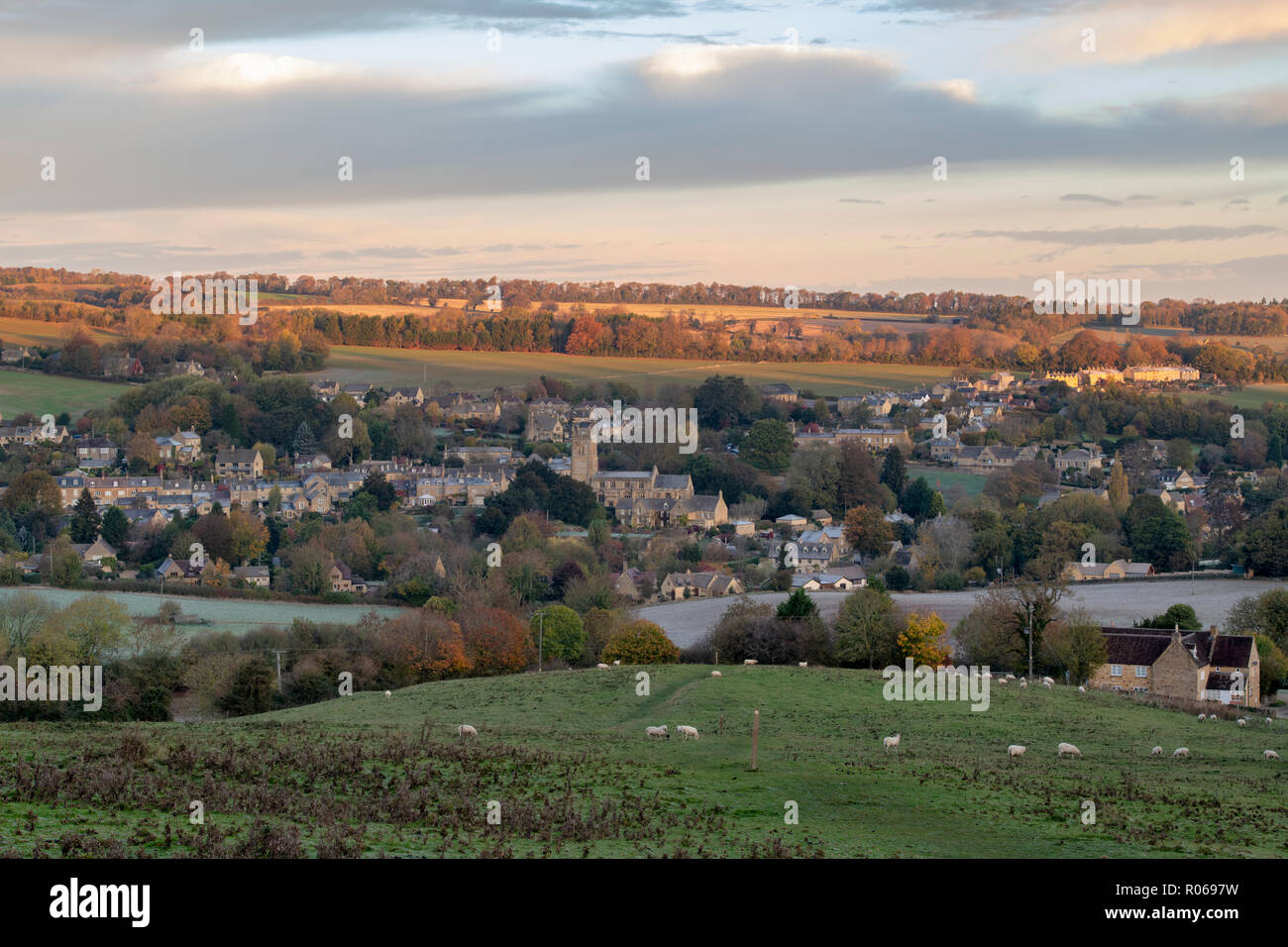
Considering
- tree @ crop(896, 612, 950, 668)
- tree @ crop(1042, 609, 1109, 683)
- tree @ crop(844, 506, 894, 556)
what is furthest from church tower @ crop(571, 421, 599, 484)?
tree @ crop(1042, 609, 1109, 683)

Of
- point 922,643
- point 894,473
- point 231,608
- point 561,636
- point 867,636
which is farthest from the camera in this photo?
point 894,473

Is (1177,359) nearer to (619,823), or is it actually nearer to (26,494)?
(26,494)

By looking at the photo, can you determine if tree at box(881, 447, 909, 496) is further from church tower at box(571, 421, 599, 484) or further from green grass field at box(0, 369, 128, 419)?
green grass field at box(0, 369, 128, 419)

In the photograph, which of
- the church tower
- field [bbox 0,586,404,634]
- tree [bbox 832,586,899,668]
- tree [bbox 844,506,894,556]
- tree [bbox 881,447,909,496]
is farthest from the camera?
the church tower

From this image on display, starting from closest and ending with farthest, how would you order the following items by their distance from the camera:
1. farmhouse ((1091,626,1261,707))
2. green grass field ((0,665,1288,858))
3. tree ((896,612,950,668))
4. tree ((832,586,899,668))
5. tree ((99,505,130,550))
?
green grass field ((0,665,1288,858)) < farmhouse ((1091,626,1261,707)) < tree ((896,612,950,668)) < tree ((832,586,899,668)) < tree ((99,505,130,550))

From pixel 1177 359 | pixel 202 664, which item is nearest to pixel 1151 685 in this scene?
pixel 202 664

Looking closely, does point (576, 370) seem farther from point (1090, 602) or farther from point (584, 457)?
point (1090, 602)

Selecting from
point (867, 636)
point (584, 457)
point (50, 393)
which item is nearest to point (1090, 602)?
point (867, 636)

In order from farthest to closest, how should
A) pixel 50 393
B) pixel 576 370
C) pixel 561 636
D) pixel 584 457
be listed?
pixel 576 370 < pixel 50 393 < pixel 584 457 < pixel 561 636
